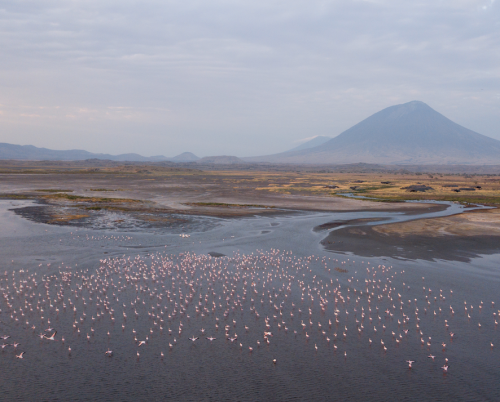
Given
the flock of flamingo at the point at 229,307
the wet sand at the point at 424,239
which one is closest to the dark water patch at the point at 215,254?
the flock of flamingo at the point at 229,307

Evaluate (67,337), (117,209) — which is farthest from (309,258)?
(117,209)

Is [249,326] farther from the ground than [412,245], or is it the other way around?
[412,245]

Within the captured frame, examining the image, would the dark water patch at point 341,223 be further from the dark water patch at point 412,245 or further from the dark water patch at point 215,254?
the dark water patch at point 215,254

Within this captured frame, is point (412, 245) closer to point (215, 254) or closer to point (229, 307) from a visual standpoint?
point (215, 254)

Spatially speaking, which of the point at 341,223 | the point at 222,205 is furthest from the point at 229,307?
the point at 222,205

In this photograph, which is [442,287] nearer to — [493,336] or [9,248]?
[493,336]

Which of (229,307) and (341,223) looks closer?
(229,307)
